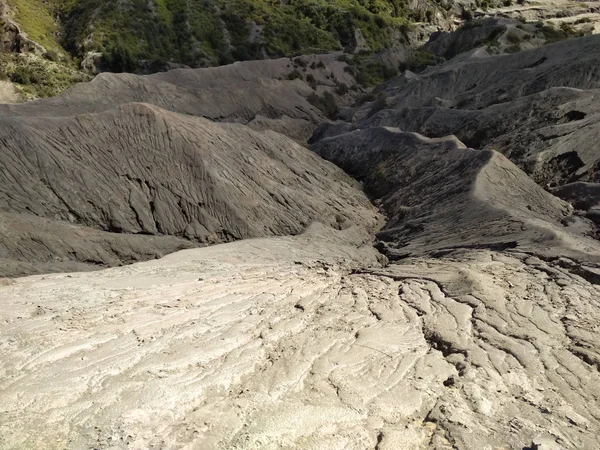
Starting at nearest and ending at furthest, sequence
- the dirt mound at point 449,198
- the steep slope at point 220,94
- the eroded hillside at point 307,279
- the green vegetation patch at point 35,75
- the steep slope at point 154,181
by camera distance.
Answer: the eroded hillside at point 307,279
the dirt mound at point 449,198
the steep slope at point 154,181
the steep slope at point 220,94
the green vegetation patch at point 35,75

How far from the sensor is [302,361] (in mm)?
6859

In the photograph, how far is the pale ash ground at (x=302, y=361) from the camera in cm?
546

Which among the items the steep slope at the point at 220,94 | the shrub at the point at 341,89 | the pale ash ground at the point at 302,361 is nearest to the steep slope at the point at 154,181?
the pale ash ground at the point at 302,361

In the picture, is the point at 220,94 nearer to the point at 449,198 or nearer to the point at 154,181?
the point at 154,181

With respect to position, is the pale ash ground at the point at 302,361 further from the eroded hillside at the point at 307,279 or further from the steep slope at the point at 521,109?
the steep slope at the point at 521,109

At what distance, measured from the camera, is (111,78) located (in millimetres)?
28594

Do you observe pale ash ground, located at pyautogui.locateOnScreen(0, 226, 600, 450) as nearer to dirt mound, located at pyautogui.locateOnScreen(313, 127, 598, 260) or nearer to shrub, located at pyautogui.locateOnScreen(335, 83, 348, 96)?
dirt mound, located at pyautogui.locateOnScreen(313, 127, 598, 260)

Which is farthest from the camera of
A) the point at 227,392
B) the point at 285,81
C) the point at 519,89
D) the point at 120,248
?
the point at 285,81

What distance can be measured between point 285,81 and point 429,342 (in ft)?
A: 97.0

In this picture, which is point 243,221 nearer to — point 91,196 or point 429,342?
point 91,196

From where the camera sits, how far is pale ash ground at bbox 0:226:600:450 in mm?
5465

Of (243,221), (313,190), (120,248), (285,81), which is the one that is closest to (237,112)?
(285,81)

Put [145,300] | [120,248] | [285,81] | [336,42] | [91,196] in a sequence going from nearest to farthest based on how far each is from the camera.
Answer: [145,300] → [120,248] → [91,196] → [285,81] → [336,42]

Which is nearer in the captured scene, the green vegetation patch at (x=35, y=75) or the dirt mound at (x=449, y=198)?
the dirt mound at (x=449, y=198)
